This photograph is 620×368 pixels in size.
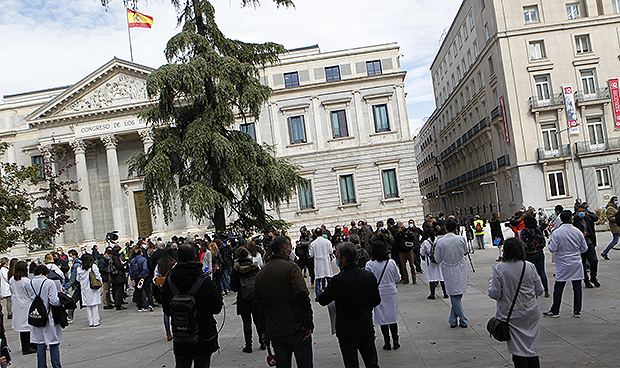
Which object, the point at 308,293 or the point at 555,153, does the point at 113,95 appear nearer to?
the point at 555,153

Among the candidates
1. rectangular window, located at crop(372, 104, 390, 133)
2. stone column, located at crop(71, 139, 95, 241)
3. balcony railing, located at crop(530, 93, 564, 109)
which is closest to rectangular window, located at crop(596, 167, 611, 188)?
balcony railing, located at crop(530, 93, 564, 109)

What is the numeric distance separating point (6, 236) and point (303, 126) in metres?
24.5

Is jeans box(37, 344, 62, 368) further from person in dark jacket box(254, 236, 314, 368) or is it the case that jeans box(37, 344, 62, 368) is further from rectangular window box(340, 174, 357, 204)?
rectangular window box(340, 174, 357, 204)

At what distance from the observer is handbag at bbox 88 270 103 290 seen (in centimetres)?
1162

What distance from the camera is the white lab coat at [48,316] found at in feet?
22.9

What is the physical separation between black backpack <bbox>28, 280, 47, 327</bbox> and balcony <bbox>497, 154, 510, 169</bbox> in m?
35.2

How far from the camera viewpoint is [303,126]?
3759 centimetres

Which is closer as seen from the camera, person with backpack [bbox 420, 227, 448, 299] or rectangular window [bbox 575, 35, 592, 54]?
person with backpack [bbox 420, 227, 448, 299]

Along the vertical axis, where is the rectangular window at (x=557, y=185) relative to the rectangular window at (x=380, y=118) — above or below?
below

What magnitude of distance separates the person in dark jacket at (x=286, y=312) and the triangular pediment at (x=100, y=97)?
3423 cm

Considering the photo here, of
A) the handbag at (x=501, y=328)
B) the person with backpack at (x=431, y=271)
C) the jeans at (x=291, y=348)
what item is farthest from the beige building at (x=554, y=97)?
the jeans at (x=291, y=348)

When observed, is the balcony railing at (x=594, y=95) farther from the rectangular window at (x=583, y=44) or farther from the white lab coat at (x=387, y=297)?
the white lab coat at (x=387, y=297)

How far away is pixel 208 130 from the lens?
53.0ft

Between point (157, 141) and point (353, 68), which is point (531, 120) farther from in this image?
point (157, 141)
